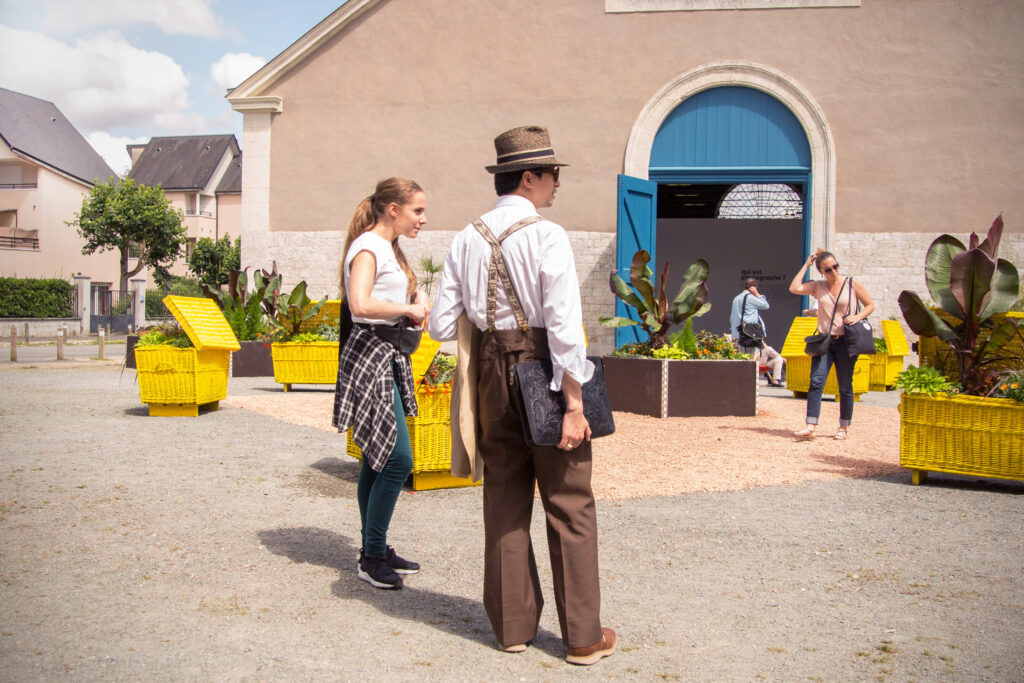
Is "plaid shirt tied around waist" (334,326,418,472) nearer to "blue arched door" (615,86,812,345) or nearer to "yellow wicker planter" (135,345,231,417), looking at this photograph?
"yellow wicker planter" (135,345,231,417)

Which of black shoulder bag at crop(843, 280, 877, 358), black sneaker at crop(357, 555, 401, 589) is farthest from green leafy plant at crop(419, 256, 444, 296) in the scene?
black sneaker at crop(357, 555, 401, 589)

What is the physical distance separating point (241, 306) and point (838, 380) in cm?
1005

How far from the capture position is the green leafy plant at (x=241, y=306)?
14211 millimetres

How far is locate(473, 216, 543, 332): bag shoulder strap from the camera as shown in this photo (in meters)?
3.10

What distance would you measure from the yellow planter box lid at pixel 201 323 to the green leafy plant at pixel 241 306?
16.1ft

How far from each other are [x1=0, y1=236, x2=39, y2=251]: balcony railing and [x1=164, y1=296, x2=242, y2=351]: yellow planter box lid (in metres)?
36.9

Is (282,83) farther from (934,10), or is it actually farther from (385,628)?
(385,628)

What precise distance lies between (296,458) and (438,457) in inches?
60.1

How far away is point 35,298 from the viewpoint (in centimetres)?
3394

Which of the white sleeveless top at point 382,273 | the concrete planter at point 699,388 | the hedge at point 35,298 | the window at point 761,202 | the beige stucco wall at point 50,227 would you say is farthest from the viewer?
the beige stucco wall at point 50,227

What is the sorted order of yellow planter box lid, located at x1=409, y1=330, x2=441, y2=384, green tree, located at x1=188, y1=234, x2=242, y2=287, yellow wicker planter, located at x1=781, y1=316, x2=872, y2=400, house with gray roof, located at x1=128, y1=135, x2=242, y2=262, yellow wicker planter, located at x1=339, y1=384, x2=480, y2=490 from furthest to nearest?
house with gray roof, located at x1=128, y1=135, x2=242, y2=262 → green tree, located at x1=188, y1=234, x2=242, y2=287 → yellow wicker planter, located at x1=781, y1=316, x2=872, y2=400 → yellow planter box lid, located at x1=409, y1=330, x2=441, y2=384 → yellow wicker planter, located at x1=339, y1=384, x2=480, y2=490

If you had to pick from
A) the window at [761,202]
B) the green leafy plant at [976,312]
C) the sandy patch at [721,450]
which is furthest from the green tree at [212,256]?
the green leafy plant at [976,312]

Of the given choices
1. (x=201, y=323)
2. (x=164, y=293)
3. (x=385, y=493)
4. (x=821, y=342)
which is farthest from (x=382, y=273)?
(x=164, y=293)

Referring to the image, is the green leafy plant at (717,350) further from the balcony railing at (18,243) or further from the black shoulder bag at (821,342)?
the balcony railing at (18,243)
